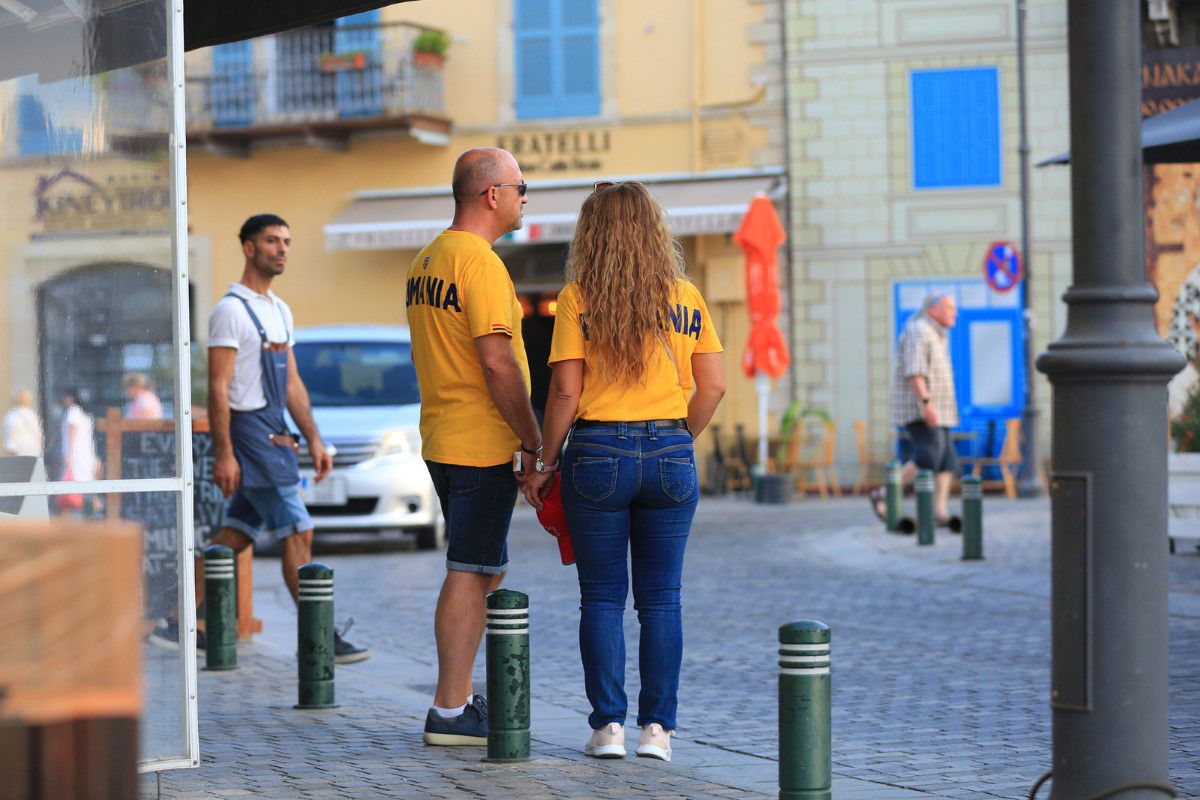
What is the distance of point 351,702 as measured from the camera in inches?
290

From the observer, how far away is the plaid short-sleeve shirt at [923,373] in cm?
1434

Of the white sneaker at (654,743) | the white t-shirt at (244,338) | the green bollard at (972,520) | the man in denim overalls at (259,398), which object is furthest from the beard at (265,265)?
the green bollard at (972,520)

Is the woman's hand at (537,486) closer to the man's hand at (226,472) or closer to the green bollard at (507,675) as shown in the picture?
the green bollard at (507,675)

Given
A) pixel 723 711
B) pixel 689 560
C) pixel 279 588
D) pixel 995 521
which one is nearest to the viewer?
pixel 723 711

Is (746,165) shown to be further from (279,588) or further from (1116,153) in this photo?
(1116,153)

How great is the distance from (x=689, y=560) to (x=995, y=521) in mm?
3690

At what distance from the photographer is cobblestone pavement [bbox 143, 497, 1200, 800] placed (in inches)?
219

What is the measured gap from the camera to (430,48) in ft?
85.3

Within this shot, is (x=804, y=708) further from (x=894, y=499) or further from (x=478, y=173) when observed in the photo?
(x=894, y=499)

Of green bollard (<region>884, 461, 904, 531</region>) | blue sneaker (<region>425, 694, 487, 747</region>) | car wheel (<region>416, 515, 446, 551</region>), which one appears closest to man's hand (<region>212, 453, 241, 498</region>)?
blue sneaker (<region>425, 694, 487, 747</region>)

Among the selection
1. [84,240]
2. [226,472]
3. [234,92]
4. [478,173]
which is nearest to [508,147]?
[234,92]

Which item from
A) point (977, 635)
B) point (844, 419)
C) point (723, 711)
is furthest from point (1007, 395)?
point (723, 711)

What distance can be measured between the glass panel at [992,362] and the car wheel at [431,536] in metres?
10.4

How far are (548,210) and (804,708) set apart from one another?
21.0 m
